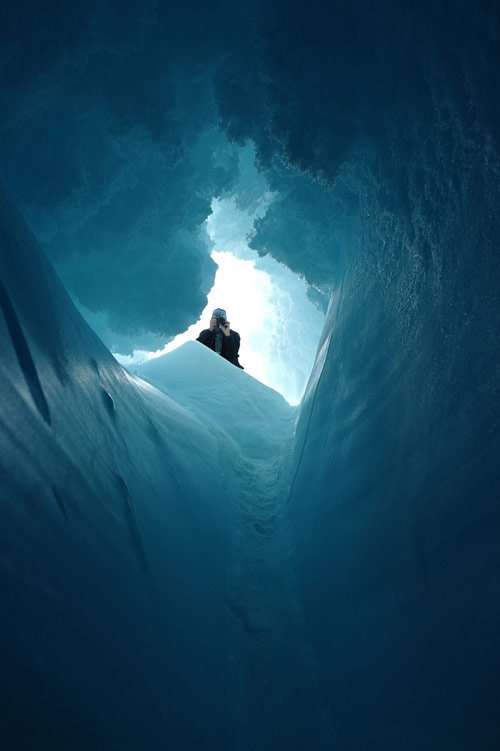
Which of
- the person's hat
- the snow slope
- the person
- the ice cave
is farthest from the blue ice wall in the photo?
the person's hat

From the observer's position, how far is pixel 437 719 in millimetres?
1049

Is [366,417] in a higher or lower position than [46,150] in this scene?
lower

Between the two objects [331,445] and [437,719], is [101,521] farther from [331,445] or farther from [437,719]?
[331,445]

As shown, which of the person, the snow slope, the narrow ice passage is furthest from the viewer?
the person

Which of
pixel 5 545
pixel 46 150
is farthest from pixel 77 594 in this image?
pixel 46 150

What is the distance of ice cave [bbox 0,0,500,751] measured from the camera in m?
1.08

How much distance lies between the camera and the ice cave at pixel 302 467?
1075mm

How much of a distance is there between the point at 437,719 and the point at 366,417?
1.20 meters

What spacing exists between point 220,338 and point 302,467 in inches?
288

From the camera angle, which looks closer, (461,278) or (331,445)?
(461,278)

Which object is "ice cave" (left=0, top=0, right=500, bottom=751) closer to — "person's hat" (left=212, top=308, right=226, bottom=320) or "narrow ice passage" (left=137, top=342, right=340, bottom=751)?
"narrow ice passage" (left=137, top=342, right=340, bottom=751)

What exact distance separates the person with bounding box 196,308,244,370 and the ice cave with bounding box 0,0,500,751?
256 inches

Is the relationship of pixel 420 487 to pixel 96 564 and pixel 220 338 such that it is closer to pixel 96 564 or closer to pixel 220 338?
pixel 96 564

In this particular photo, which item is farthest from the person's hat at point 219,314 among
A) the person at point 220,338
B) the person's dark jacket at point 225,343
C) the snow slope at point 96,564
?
the snow slope at point 96,564
